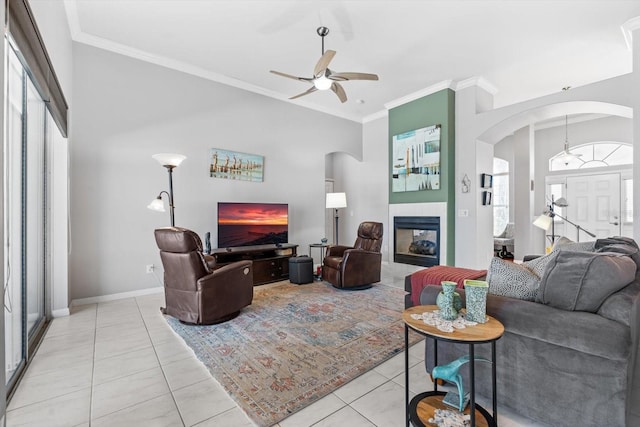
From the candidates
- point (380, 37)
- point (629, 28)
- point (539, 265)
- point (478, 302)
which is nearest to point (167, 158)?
point (380, 37)

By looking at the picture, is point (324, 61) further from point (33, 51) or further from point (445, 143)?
point (445, 143)

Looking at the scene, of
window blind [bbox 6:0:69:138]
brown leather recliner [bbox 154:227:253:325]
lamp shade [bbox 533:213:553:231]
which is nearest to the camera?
window blind [bbox 6:0:69:138]

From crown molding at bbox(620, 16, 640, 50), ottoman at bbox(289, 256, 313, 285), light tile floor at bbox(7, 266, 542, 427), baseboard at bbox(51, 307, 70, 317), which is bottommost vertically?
light tile floor at bbox(7, 266, 542, 427)

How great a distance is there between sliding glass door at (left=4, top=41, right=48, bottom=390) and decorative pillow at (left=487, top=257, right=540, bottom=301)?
2910mm

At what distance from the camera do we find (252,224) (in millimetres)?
4793

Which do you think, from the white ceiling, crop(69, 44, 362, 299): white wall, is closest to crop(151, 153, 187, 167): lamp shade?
crop(69, 44, 362, 299): white wall

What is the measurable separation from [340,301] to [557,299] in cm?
247

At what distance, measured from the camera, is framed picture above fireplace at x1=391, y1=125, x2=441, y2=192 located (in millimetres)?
5219

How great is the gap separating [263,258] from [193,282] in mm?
1819

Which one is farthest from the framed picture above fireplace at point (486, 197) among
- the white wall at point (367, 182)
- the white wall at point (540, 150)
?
the white wall at point (367, 182)

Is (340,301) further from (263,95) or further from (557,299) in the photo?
(263,95)

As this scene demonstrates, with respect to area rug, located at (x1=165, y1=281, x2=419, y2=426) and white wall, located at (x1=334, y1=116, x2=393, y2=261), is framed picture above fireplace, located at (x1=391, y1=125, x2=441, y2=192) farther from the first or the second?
area rug, located at (x1=165, y1=281, x2=419, y2=426)

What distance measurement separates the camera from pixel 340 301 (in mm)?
3672

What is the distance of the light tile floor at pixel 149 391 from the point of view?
1606 millimetres
